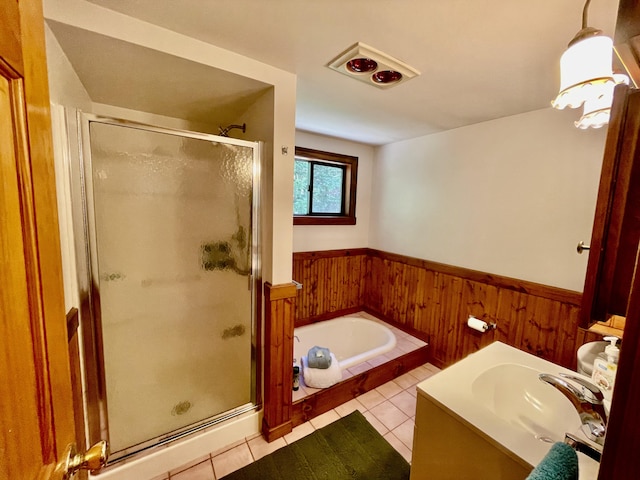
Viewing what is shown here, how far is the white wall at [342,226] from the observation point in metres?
2.78

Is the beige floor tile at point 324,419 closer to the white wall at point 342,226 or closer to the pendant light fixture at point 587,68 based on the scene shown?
the white wall at point 342,226

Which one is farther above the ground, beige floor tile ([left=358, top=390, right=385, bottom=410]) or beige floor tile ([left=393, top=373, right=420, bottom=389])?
beige floor tile ([left=393, top=373, right=420, bottom=389])

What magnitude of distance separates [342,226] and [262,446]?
7.04 feet

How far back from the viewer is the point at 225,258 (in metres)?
1.64

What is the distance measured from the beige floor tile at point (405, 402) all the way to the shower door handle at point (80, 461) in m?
1.96

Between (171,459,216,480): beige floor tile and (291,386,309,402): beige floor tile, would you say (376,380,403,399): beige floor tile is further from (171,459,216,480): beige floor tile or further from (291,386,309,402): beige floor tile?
(171,459,216,480): beige floor tile

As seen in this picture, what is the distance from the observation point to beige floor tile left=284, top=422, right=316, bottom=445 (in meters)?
1.72

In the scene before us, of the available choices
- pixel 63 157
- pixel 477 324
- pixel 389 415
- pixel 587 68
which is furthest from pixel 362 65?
pixel 389 415

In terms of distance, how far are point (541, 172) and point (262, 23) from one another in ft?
6.58

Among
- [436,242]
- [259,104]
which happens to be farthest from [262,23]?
[436,242]

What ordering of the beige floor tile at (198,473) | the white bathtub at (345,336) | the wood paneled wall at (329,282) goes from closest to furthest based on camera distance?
1. the beige floor tile at (198,473)
2. the white bathtub at (345,336)
3. the wood paneled wall at (329,282)

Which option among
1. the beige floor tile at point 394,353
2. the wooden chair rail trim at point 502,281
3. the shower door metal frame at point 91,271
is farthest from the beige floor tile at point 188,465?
the wooden chair rail trim at point 502,281

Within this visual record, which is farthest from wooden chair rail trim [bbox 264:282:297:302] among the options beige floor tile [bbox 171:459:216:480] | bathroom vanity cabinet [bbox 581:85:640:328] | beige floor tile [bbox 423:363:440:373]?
beige floor tile [bbox 423:363:440:373]

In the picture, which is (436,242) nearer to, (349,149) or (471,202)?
(471,202)
